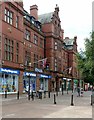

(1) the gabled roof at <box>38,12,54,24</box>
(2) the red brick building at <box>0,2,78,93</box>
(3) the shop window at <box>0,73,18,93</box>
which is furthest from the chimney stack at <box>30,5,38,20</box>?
Answer: (3) the shop window at <box>0,73,18,93</box>

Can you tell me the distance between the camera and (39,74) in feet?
179

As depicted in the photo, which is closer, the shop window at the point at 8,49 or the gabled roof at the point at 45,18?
the shop window at the point at 8,49

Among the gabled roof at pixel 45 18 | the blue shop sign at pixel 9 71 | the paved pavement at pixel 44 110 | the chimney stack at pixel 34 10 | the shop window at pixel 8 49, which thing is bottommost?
the paved pavement at pixel 44 110

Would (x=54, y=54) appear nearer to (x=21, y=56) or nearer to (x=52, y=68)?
(x=52, y=68)

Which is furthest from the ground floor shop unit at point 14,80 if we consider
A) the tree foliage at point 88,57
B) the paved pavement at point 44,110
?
the paved pavement at point 44,110

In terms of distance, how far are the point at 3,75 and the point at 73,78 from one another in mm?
A: 48058

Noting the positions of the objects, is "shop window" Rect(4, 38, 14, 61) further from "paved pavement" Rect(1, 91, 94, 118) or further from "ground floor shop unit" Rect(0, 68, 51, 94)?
"paved pavement" Rect(1, 91, 94, 118)

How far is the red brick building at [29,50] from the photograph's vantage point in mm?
39938

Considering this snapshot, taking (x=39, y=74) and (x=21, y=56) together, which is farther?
(x=39, y=74)

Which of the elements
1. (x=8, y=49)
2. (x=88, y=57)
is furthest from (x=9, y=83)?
(x=88, y=57)

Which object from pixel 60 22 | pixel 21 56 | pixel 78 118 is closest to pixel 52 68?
pixel 60 22

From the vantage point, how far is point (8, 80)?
4122 cm

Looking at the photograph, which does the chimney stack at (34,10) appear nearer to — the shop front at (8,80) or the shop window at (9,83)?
the shop front at (8,80)

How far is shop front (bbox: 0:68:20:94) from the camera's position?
39.0 meters
